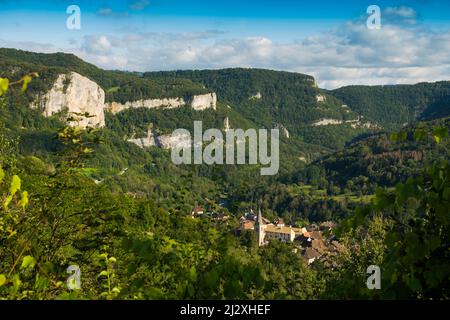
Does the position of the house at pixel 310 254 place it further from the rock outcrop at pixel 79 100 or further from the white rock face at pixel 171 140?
the white rock face at pixel 171 140

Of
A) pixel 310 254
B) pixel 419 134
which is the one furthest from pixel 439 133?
pixel 310 254

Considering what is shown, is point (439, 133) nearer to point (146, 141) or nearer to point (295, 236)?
point (295, 236)

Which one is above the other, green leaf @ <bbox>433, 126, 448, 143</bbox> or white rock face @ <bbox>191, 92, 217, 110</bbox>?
white rock face @ <bbox>191, 92, 217, 110</bbox>

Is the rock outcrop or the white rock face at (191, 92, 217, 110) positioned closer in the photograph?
the rock outcrop

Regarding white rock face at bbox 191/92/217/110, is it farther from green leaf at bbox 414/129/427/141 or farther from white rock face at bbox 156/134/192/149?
green leaf at bbox 414/129/427/141

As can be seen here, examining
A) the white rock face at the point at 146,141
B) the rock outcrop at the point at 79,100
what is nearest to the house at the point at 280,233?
the rock outcrop at the point at 79,100

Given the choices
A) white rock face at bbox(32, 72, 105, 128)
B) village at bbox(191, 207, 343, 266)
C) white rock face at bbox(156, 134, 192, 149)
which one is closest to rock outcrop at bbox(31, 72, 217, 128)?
white rock face at bbox(32, 72, 105, 128)
